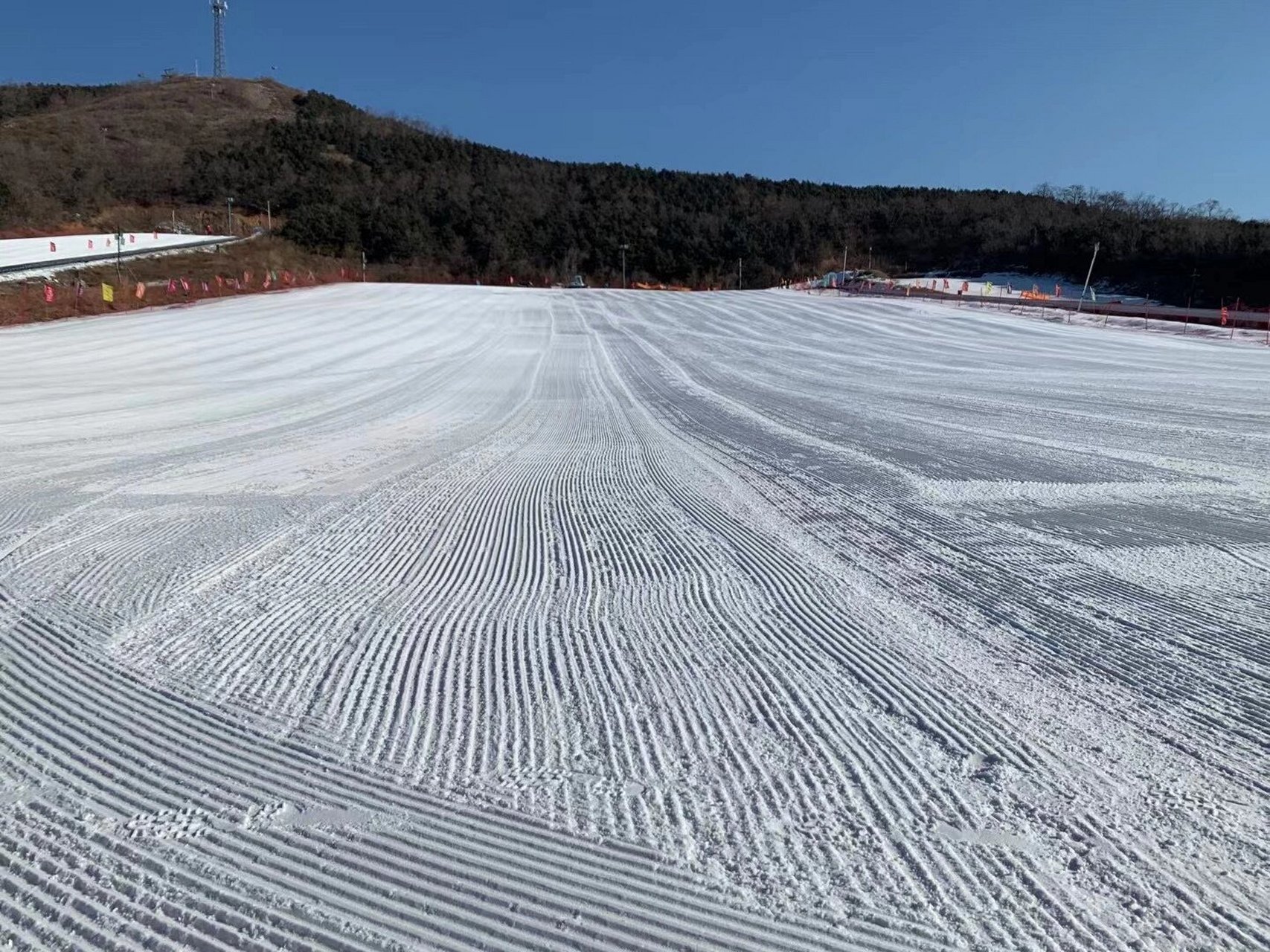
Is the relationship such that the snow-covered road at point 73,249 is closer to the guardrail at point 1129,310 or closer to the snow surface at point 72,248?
the snow surface at point 72,248

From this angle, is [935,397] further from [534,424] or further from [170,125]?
[170,125]

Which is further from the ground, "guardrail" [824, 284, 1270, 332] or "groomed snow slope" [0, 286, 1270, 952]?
"guardrail" [824, 284, 1270, 332]

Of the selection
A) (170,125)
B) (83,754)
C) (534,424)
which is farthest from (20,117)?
(83,754)

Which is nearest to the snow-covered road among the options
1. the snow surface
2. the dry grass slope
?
the snow surface

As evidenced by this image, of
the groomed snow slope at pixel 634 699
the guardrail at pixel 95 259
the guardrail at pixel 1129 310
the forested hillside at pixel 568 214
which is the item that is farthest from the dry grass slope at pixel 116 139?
the groomed snow slope at pixel 634 699

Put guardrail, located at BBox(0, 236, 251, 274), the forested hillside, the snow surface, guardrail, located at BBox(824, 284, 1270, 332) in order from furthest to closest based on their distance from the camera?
the forested hillside → guardrail, located at BBox(824, 284, 1270, 332) → the snow surface → guardrail, located at BBox(0, 236, 251, 274)

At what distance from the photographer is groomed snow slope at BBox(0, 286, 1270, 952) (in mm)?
2178

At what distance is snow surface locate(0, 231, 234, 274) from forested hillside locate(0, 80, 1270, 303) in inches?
522

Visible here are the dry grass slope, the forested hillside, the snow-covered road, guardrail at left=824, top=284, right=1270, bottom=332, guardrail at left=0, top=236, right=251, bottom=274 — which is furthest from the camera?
the dry grass slope

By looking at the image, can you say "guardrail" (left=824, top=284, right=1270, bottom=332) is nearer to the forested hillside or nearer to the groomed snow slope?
the forested hillside

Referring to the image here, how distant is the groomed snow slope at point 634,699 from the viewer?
2.18 metres

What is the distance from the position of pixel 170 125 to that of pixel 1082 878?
10866cm

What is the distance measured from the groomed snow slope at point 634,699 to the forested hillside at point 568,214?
60.9 metres

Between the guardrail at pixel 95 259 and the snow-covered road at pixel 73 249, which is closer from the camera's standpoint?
the guardrail at pixel 95 259
